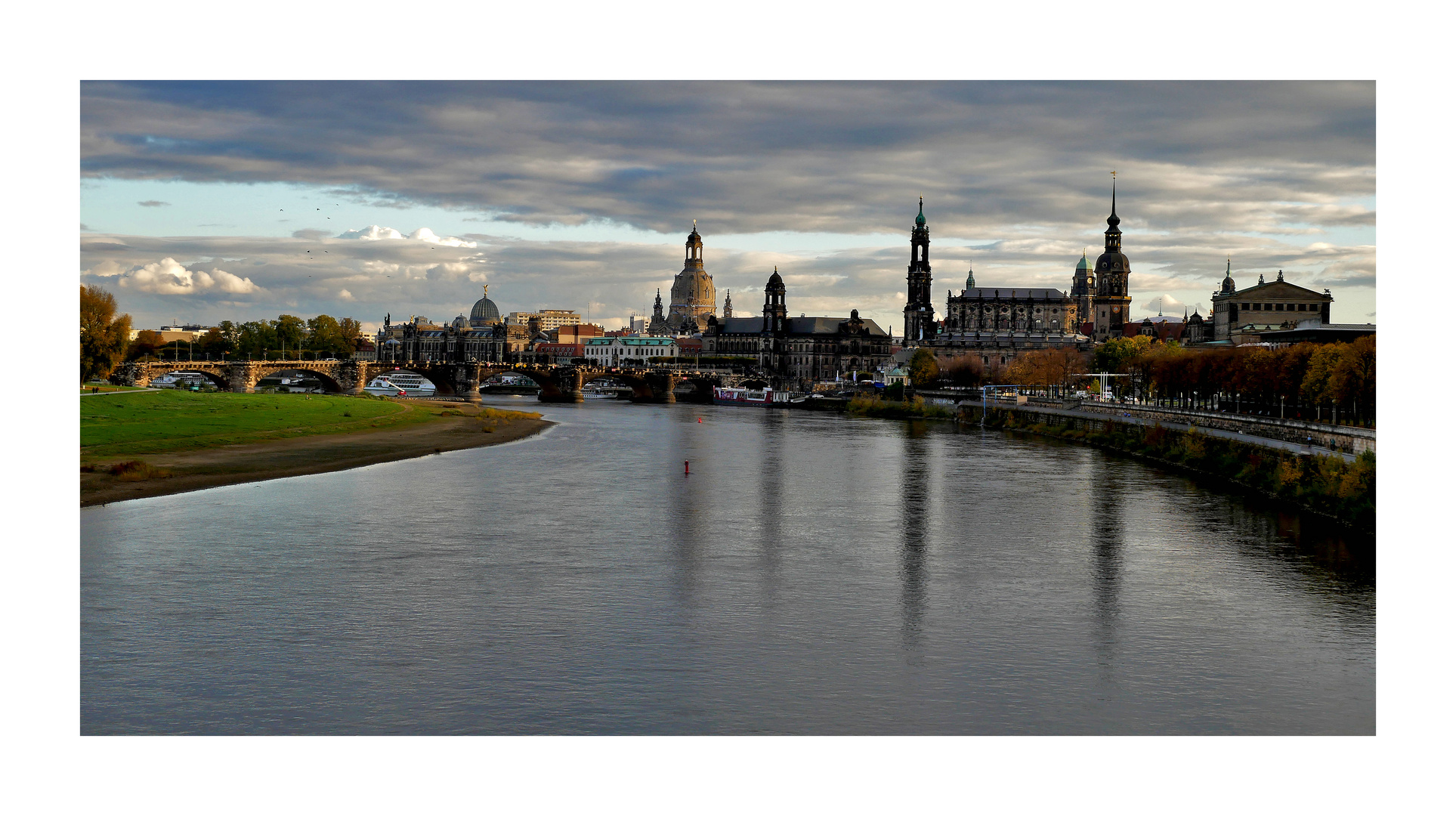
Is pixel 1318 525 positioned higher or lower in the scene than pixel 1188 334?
lower

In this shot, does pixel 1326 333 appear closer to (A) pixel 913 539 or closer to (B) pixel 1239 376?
(B) pixel 1239 376

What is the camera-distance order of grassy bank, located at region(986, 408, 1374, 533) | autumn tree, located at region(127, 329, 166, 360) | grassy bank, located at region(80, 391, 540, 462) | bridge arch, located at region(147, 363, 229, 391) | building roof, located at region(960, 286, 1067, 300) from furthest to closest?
building roof, located at region(960, 286, 1067, 300) < autumn tree, located at region(127, 329, 166, 360) < bridge arch, located at region(147, 363, 229, 391) < grassy bank, located at region(80, 391, 540, 462) < grassy bank, located at region(986, 408, 1374, 533)

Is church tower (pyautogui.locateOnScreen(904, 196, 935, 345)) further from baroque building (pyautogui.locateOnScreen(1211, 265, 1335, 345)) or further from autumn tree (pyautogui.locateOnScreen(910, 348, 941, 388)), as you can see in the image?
baroque building (pyautogui.locateOnScreen(1211, 265, 1335, 345))

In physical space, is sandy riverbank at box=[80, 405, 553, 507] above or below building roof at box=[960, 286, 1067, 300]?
below

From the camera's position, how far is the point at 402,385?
15950 centimetres

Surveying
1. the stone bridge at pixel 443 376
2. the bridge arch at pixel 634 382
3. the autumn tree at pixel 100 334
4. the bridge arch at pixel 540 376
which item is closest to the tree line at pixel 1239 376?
the stone bridge at pixel 443 376

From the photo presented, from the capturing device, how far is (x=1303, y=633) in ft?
67.0

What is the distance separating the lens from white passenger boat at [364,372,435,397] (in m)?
143

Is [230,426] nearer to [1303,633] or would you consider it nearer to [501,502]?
[501,502]

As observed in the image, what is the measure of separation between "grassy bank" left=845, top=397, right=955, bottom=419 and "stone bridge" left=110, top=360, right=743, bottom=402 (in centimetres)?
3172

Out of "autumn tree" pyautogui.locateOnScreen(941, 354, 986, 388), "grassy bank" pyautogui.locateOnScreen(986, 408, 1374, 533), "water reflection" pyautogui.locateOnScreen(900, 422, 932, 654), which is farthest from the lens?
"autumn tree" pyautogui.locateOnScreen(941, 354, 986, 388)

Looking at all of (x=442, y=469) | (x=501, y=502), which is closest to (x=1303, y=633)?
(x=501, y=502)

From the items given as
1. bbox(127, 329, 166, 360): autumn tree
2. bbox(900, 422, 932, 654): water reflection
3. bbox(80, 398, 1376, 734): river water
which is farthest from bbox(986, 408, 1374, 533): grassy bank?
bbox(127, 329, 166, 360): autumn tree
